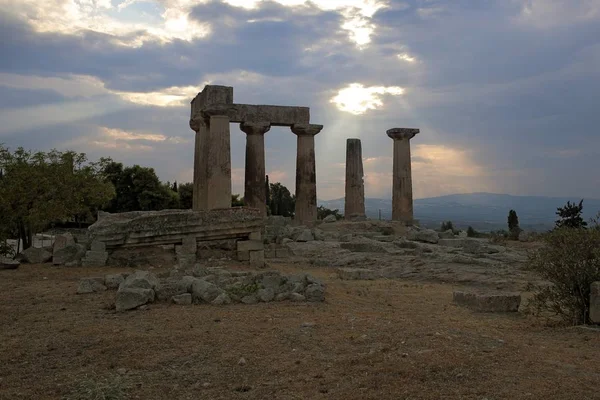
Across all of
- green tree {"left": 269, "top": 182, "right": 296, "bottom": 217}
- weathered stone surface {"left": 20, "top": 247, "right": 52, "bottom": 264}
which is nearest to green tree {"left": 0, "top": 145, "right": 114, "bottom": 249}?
weathered stone surface {"left": 20, "top": 247, "right": 52, "bottom": 264}

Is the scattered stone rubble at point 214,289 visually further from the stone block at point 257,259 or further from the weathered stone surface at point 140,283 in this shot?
the stone block at point 257,259

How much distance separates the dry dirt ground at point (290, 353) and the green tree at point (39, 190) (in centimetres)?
950

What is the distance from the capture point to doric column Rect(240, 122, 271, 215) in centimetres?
2859

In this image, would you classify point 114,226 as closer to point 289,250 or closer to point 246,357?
point 289,250

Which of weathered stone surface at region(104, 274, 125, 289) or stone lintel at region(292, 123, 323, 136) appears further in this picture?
stone lintel at region(292, 123, 323, 136)

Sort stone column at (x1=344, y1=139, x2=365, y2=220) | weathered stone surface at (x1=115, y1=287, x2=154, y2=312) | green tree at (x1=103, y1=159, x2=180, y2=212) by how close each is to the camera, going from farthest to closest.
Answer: green tree at (x1=103, y1=159, x2=180, y2=212) < stone column at (x1=344, y1=139, x2=365, y2=220) < weathered stone surface at (x1=115, y1=287, x2=154, y2=312)

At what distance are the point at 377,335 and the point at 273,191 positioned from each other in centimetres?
5240

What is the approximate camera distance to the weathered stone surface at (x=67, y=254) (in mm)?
15086

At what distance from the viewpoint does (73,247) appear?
15.2 m

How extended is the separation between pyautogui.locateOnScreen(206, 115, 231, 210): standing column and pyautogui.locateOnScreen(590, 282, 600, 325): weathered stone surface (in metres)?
16.9

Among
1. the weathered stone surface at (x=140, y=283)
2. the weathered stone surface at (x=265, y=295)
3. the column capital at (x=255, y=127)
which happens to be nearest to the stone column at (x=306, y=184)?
the column capital at (x=255, y=127)

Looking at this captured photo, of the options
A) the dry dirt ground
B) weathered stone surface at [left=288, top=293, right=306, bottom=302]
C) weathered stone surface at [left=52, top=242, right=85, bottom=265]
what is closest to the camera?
the dry dirt ground

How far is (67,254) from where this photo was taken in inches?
599

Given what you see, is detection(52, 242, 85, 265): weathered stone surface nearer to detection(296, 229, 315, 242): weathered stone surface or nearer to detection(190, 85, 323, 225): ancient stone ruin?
detection(190, 85, 323, 225): ancient stone ruin
